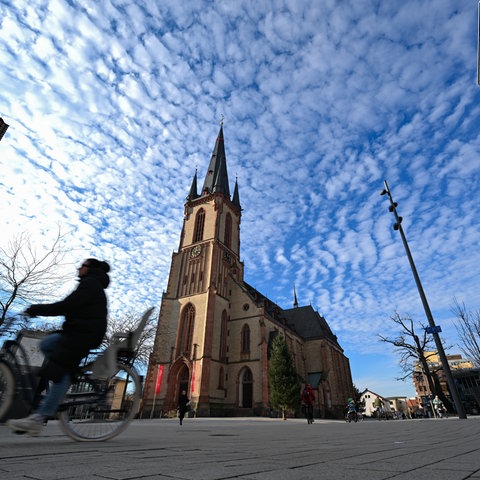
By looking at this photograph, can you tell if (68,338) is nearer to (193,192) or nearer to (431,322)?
(431,322)

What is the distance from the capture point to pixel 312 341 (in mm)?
44562

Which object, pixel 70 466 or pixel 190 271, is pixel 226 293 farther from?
pixel 70 466

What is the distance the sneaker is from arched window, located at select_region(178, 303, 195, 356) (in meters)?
29.3

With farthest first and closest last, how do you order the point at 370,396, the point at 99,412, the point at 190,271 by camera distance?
the point at 370,396 < the point at 190,271 < the point at 99,412

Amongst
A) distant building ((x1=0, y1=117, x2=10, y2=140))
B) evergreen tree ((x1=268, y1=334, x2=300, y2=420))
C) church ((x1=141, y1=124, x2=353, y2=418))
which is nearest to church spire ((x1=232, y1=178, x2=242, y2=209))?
church ((x1=141, y1=124, x2=353, y2=418))

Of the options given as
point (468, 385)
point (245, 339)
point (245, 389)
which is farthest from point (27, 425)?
point (468, 385)

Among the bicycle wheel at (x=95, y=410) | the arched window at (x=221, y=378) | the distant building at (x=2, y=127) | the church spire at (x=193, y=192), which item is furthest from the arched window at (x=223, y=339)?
the bicycle wheel at (x=95, y=410)

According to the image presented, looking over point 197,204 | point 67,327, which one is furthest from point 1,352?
point 197,204

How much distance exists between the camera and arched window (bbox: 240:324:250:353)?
107 ft

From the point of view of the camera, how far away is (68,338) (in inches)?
120

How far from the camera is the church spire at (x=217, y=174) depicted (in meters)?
42.6

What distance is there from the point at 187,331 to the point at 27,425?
30.5m

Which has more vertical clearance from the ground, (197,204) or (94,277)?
(197,204)

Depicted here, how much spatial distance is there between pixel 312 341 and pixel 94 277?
45.2 metres
